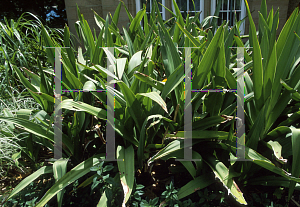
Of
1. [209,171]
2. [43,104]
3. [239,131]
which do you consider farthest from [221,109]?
[43,104]

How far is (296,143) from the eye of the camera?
950mm

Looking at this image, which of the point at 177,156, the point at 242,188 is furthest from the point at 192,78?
the point at 242,188

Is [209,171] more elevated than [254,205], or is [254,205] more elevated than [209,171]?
[209,171]

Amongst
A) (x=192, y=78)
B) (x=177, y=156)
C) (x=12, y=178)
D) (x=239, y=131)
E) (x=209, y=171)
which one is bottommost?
(x=12, y=178)

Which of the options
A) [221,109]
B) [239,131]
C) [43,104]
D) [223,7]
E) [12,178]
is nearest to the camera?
[239,131]

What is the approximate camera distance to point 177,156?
1.11 metres

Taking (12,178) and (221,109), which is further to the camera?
(12,178)

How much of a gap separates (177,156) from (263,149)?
1.53ft

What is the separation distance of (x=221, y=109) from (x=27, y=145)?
1.15 meters

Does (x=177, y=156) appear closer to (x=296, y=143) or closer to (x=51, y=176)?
(x=296, y=143)

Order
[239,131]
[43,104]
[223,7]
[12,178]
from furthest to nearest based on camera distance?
[223,7] < [12,178] < [43,104] < [239,131]

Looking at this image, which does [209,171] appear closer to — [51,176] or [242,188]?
[242,188]

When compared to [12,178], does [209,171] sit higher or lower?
higher

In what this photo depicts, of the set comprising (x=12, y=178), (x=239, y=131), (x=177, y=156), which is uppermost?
(x=239, y=131)
